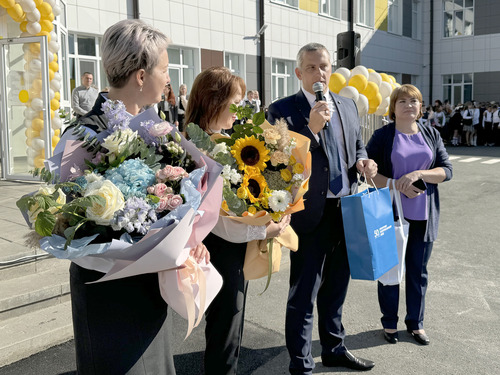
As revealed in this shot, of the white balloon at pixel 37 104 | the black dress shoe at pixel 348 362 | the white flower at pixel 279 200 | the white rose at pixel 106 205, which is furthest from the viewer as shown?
the white balloon at pixel 37 104

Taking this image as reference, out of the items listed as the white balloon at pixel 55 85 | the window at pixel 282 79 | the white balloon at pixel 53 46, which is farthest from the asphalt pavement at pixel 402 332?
the window at pixel 282 79

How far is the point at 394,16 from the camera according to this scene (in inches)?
1202

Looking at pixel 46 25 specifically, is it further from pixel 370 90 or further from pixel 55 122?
pixel 370 90

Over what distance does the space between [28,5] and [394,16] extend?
1026 inches

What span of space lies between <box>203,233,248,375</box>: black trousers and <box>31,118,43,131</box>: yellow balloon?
766 cm

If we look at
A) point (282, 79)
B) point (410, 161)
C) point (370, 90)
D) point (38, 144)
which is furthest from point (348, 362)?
point (282, 79)

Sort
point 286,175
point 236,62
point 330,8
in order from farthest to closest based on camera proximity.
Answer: point 330,8 → point 236,62 → point 286,175

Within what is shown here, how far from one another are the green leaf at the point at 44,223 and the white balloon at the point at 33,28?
8.59m

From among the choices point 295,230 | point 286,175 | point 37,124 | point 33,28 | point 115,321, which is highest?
point 33,28

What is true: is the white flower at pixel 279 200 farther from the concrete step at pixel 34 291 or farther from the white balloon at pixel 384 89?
the white balloon at pixel 384 89

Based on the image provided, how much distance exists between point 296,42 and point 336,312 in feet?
66.4

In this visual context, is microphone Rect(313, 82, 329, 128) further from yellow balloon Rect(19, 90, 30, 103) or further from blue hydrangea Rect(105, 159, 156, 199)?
yellow balloon Rect(19, 90, 30, 103)

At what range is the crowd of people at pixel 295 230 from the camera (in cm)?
187

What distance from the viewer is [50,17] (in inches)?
368
